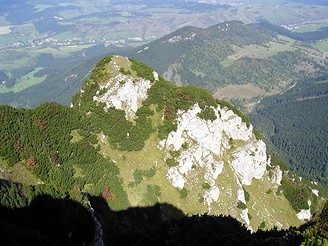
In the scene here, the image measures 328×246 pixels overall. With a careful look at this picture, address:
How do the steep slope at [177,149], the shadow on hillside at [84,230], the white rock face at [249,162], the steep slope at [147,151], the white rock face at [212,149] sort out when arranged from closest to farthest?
the shadow on hillside at [84,230] → the steep slope at [147,151] → the steep slope at [177,149] → the white rock face at [212,149] → the white rock face at [249,162]

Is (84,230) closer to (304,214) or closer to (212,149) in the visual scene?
(212,149)

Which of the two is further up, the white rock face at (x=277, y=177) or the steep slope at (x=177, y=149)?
the steep slope at (x=177, y=149)

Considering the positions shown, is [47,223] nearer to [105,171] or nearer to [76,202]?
[76,202]

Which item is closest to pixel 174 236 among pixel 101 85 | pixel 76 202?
pixel 76 202

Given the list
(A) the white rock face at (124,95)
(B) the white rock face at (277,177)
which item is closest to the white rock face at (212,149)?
(B) the white rock face at (277,177)

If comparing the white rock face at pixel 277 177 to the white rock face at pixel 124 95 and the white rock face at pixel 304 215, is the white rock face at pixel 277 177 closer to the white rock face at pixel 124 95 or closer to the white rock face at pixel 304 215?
the white rock face at pixel 304 215

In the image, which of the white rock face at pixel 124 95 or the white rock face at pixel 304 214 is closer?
the white rock face at pixel 124 95

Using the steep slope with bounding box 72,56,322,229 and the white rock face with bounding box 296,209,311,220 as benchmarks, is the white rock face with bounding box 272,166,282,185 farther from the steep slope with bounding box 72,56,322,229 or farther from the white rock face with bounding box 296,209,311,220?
the white rock face with bounding box 296,209,311,220

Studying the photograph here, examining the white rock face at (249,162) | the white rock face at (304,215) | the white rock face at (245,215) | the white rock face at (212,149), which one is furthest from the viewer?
the white rock face at (304,215)
